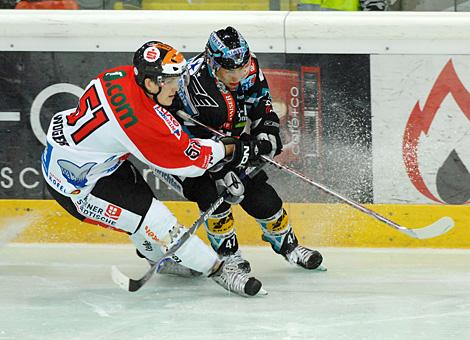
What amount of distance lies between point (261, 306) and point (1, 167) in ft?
6.00

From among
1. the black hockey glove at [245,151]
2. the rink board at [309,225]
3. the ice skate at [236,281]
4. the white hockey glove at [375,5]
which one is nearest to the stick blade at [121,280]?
the ice skate at [236,281]

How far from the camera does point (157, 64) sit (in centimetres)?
395

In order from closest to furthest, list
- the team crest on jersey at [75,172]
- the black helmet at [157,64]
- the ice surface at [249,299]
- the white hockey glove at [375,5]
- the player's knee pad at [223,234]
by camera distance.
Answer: the ice surface at [249,299] < the black helmet at [157,64] < the team crest on jersey at [75,172] < the player's knee pad at [223,234] < the white hockey glove at [375,5]

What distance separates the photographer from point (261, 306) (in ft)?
13.5

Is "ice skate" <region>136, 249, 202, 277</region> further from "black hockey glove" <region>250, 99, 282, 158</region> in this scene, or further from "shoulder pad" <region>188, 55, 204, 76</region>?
"shoulder pad" <region>188, 55, 204, 76</region>

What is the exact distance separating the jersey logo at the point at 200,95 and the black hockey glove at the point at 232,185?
11.1 inches

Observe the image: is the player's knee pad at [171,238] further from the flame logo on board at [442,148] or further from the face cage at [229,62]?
the flame logo on board at [442,148]

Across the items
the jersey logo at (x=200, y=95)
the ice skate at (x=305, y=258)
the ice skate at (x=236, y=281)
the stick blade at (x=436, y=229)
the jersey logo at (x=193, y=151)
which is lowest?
the ice skate at (x=305, y=258)

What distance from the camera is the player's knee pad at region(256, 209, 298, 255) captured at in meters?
4.63

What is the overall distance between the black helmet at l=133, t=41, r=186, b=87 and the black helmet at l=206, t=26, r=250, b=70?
11.1 inches

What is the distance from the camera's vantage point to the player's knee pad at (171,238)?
165 inches

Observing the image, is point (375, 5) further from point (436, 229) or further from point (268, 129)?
point (436, 229)

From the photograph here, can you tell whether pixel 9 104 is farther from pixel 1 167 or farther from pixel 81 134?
pixel 81 134

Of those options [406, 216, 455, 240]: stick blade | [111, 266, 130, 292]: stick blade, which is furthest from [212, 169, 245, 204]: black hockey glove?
[406, 216, 455, 240]: stick blade
